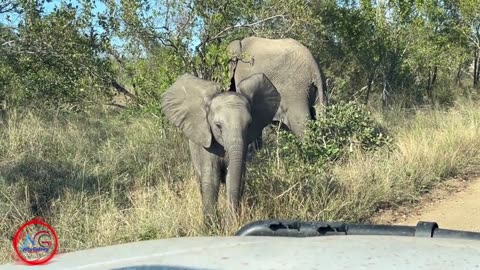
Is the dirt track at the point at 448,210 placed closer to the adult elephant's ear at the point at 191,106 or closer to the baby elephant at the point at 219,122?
the baby elephant at the point at 219,122

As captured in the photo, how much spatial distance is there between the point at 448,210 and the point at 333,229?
4817mm

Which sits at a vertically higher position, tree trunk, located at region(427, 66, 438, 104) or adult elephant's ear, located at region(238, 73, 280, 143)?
tree trunk, located at region(427, 66, 438, 104)

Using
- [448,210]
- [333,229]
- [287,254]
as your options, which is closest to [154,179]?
[448,210]

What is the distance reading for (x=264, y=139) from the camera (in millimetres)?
9164

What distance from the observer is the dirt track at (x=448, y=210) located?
6609 mm

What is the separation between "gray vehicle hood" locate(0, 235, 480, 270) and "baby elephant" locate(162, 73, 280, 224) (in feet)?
10.1

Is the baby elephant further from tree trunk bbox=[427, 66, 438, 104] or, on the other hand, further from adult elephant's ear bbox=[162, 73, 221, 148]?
tree trunk bbox=[427, 66, 438, 104]

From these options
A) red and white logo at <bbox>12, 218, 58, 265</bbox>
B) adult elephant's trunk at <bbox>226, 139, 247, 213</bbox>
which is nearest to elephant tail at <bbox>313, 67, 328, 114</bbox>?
adult elephant's trunk at <bbox>226, 139, 247, 213</bbox>

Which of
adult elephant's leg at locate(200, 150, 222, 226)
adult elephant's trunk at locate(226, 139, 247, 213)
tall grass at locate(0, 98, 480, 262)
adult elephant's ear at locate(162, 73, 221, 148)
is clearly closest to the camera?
adult elephant's trunk at locate(226, 139, 247, 213)

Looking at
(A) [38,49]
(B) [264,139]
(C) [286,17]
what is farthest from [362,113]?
(A) [38,49]

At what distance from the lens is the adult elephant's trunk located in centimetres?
555

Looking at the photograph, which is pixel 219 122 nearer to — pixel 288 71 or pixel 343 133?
pixel 343 133

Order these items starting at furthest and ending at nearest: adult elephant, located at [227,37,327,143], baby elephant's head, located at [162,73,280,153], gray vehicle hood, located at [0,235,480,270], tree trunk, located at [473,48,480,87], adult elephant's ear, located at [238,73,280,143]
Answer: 1. tree trunk, located at [473,48,480,87]
2. adult elephant, located at [227,37,327,143]
3. adult elephant's ear, located at [238,73,280,143]
4. baby elephant's head, located at [162,73,280,153]
5. gray vehicle hood, located at [0,235,480,270]

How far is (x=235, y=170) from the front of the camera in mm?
5555
